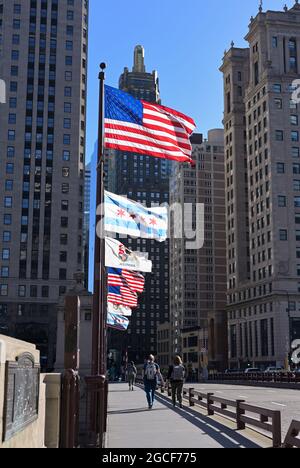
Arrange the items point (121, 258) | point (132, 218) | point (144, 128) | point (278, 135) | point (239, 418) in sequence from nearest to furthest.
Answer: point (239, 418) → point (144, 128) → point (132, 218) → point (121, 258) → point (278, 135)

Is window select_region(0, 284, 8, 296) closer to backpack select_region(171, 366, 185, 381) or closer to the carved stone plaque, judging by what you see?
backpack select_region(171, 366, 185, 381)

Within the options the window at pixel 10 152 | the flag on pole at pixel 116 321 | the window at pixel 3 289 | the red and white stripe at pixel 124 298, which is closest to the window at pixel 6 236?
the window at pixel 3 289

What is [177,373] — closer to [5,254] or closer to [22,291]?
[22,291]

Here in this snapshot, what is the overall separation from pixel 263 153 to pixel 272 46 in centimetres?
1933

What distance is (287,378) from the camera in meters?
45.3

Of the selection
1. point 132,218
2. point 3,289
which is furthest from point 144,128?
point 3,289

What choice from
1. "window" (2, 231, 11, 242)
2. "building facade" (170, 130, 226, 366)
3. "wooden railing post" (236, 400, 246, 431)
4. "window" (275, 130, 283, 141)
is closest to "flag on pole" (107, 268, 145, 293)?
"wooden railing post" (236, 400, 246, 431)

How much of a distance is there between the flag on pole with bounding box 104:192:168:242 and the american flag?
5.42 feet

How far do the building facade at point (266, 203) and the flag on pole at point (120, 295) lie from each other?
66.9m

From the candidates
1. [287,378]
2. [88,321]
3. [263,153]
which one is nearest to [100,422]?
[88,321]

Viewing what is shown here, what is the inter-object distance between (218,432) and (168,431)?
3.84ft

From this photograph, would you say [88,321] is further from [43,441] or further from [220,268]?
[220,268]

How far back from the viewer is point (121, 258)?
65.5ft

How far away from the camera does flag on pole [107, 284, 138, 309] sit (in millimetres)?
27453
